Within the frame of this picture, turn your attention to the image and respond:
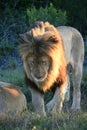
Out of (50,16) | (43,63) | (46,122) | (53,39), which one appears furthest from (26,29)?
(46,122)

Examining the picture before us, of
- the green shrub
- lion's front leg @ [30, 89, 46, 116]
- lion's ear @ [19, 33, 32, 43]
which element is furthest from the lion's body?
the green shrub

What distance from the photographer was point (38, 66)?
722 centimetres

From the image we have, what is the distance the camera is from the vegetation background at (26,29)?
6.49m

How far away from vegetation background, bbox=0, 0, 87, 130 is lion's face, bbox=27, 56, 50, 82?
0.51 meters

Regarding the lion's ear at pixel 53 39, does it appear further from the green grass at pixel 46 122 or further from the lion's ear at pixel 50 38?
the green grass at pixel 46 122

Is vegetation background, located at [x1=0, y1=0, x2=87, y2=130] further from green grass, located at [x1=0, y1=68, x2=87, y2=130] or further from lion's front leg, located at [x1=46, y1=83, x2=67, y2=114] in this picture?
lion's front leg, located at [x1=46, y1=83, x2=67, y2=114]

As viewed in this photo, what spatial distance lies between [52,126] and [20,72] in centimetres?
575

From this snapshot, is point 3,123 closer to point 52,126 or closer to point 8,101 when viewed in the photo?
point 52,126

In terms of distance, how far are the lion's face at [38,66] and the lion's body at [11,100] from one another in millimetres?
629

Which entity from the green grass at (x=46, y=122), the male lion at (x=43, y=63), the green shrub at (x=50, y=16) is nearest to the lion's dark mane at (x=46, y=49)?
the male lion at (x=43, y=63)

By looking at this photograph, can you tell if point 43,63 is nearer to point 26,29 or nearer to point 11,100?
point 11,100

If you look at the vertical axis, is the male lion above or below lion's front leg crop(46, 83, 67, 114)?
above

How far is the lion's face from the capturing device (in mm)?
7195

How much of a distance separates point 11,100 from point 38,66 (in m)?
0.96
